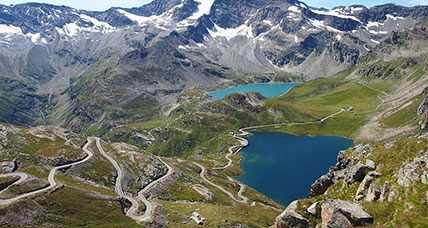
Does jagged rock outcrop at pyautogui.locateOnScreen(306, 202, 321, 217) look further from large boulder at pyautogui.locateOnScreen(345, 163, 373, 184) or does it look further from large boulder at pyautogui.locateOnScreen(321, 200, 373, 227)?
large boulder at pyautogui.locateOnScreen(345, 163, 373, 184)

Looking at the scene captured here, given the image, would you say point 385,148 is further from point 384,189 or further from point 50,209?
point 50,209

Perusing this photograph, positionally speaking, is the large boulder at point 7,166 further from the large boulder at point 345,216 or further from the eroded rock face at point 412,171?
the eroded rock face at point 412,171

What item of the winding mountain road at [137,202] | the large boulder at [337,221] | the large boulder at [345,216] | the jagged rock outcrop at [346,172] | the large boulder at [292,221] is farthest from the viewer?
the winding mountain road at [137,202]

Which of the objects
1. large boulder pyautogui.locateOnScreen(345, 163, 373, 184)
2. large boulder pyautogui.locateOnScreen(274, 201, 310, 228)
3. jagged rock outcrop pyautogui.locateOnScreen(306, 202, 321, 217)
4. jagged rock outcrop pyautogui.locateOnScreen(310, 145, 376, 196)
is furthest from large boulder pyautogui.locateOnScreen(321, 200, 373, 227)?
jagged rock outcrop pyautogui.locateOnScreen(310, 145, 376, 196)

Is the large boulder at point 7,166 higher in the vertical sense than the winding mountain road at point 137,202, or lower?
lower

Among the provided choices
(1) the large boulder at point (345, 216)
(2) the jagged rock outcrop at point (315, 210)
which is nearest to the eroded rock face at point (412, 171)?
(1) the large boulder at point (345, 216)

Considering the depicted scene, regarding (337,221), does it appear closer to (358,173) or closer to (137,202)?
(358,173)

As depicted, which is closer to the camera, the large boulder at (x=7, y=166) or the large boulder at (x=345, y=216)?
the large boulder at (x=345, y=216)

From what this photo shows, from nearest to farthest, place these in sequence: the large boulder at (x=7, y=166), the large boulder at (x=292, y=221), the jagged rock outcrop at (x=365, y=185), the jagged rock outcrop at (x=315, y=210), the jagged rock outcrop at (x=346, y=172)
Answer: the large boulder at (x=292, y=221) → the jagged rock outcrop at (x=315, y=210) → the jagged rock outcrop at (x=365, y=185) → the jagged rock outcrop at (x=346, y=172) → the large boulder at (x=7, y=166)
